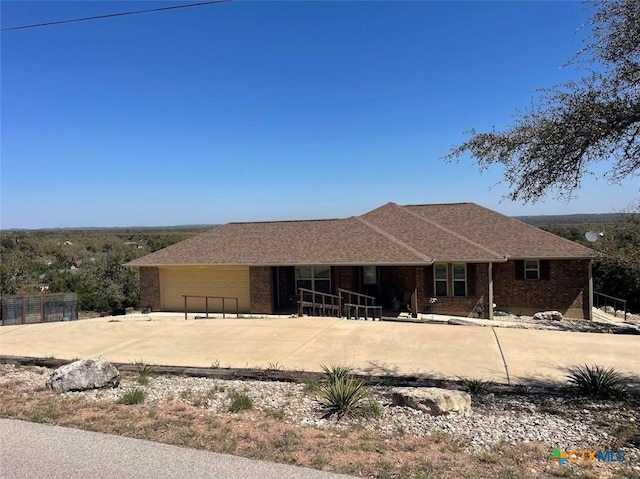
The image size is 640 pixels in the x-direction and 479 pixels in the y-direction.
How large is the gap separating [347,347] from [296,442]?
5.75 metres

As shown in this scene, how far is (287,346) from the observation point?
38.1ft

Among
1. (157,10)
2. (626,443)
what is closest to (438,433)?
(626,443)

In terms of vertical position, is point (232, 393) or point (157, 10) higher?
point (157, 10)

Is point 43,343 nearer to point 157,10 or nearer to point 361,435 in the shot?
point 157,10

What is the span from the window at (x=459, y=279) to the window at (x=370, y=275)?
322 cm

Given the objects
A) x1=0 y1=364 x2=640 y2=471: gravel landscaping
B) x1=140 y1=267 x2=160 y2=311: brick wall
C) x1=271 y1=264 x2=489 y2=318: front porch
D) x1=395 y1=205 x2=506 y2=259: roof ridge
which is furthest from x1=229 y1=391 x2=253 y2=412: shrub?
x1=140 y1=267 x2=160 y2=311: brick wall

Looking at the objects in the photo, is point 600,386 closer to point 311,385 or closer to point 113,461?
point 311,385

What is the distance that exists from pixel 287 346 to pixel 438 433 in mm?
6010

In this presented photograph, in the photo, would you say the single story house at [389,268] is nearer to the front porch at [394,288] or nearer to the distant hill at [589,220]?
the front porch at [394,288]

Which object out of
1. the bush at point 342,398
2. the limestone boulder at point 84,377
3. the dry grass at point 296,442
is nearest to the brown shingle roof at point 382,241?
the bush at point 342,398

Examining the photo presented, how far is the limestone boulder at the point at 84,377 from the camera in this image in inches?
322

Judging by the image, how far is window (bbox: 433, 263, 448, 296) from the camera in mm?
A: 19891

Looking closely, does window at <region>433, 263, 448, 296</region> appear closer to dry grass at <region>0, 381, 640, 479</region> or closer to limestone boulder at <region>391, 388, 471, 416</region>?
limestone boulder at <region>391, 388, 471, 416</region>

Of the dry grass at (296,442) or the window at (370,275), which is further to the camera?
the window at (370,275)
